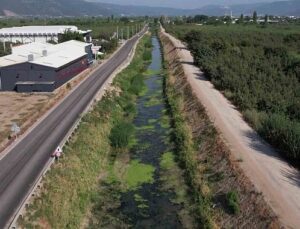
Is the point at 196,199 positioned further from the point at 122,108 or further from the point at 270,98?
the point at 122,108

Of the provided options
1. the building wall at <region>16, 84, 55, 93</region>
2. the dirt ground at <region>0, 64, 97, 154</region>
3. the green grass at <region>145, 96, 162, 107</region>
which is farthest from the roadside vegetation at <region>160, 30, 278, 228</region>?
the building wall at <region>16, 84, 55, 93</region>

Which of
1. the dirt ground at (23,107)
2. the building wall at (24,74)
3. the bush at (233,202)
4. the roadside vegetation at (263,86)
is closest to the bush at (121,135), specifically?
the dirt ground at (23,107)

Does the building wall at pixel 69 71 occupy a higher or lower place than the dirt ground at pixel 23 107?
higher

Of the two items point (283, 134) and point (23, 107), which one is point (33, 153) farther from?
point (283, 134)

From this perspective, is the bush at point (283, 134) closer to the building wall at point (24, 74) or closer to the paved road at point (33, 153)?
the paved road at point (33, 153)

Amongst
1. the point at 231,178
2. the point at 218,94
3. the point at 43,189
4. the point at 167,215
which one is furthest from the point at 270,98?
the point at 43,189

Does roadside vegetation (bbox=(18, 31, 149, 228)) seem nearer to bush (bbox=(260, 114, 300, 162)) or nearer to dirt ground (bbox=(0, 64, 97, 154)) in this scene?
dirt ground (bbox=(0, 64, 97, 154))
